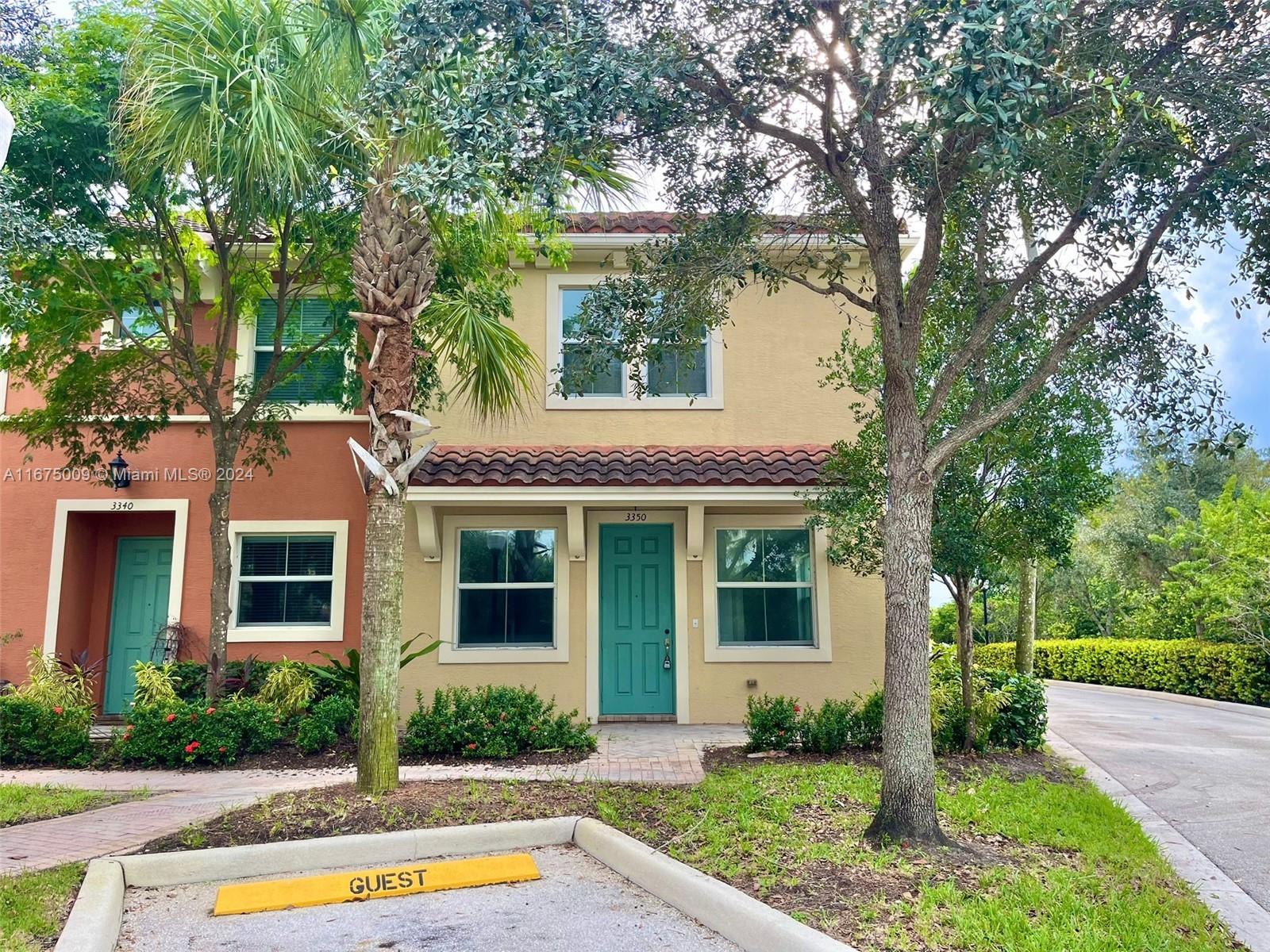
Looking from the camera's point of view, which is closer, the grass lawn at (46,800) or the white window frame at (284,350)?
the grass lawn at (46,800)

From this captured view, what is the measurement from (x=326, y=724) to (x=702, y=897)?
5664 millimetres

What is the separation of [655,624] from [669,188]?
18.4 feet

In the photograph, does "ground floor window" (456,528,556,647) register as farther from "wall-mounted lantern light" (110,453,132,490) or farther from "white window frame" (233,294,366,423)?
"wall-mounted lantern light" (110,453,132,490)

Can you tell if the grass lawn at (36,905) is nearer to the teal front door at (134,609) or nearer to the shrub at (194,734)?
the shrub at (194,734)

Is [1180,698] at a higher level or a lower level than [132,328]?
lower

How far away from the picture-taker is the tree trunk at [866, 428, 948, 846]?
569 centimetres

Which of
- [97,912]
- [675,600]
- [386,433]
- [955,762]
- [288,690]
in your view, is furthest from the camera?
[675,600]

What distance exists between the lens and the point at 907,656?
5824mm

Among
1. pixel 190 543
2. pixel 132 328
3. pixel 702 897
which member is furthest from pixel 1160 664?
pixel 132 328

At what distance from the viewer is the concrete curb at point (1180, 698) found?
50.4 feet

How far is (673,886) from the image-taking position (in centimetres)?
510

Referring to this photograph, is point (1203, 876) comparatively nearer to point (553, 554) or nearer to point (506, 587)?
point (553, 554)

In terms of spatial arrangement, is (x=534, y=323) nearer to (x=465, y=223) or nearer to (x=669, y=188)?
(x=465, y=223)

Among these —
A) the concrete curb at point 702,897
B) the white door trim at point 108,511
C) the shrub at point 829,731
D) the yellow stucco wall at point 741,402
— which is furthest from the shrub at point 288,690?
the shrub at point 829,731
